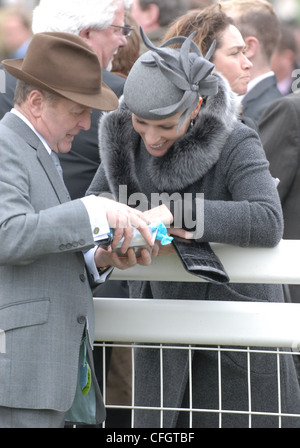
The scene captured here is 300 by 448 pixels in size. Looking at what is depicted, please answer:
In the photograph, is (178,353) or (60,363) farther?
(178,353)

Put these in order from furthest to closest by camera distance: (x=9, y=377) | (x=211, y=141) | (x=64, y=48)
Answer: (x=211, y=141), (x=64, y=48), (x=9, y=377)

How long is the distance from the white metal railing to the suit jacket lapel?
38 cm

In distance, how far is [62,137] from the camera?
247 cm

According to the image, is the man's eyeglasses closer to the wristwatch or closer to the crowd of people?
the crowd of people

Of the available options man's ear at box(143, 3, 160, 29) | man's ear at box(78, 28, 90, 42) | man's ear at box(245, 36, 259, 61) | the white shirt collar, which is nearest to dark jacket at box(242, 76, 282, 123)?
man's ear at box(245, 36, 259, 61)

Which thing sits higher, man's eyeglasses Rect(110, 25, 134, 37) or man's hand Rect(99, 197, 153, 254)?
man's eyeglasses Rect(110, 25, 134, 37)

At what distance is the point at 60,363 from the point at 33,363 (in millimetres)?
74

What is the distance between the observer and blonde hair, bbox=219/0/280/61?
14.7 feet

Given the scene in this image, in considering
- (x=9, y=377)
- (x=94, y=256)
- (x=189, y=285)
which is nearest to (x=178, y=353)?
(x=189, y=285)

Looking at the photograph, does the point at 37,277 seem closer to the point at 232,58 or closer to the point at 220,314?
the point at 220,314

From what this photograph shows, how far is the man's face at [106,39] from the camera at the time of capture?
147 inches

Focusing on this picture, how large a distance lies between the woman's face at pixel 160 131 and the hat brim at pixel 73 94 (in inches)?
4.9

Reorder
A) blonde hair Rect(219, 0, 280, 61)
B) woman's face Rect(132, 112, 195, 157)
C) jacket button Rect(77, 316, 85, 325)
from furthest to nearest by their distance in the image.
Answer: blonde hair Rect(219, 0, 280, 61), woman's face Rect(132, 112, 195, 157), jacket button Rect(77, 316, 85, 325)
